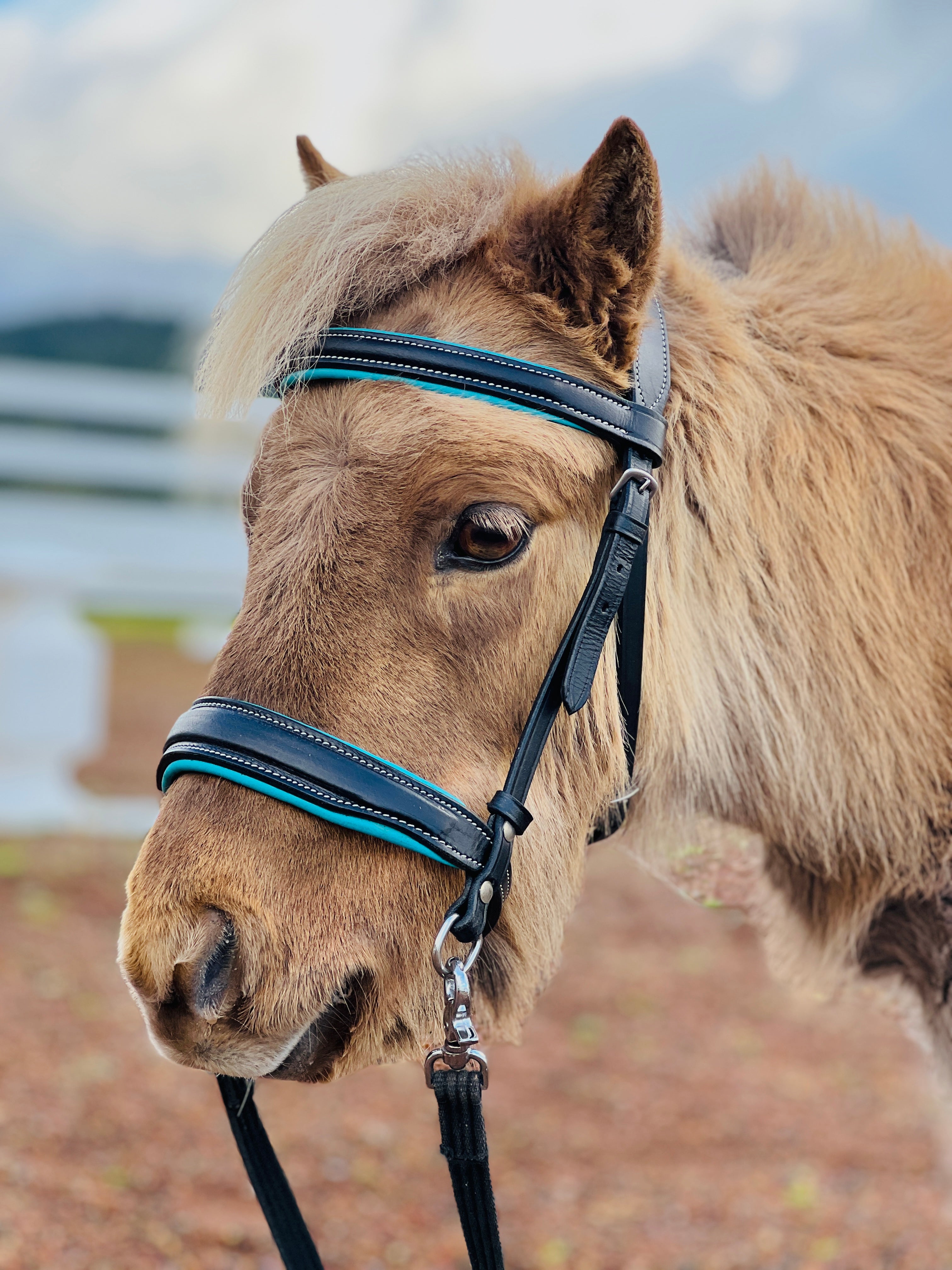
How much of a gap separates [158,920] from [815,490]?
1.34 m

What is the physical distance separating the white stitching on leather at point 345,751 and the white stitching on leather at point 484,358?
23.6 inches

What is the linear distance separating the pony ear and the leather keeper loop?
1.32 meters

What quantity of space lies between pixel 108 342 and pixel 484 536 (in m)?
8.43

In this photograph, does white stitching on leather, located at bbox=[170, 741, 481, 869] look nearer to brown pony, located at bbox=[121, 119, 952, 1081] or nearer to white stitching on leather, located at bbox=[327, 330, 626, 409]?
brown pony, located at bbox=[121, 119, 952, 1081]

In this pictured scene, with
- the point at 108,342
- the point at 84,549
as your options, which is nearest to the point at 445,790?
the point at 84,549

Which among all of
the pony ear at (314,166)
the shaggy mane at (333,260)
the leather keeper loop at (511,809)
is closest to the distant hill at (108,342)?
the pony ear at (314,166)

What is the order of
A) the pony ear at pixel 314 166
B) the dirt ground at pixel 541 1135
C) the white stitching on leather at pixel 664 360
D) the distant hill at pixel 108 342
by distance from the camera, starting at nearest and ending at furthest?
the white stitching on leather at pixel 664 360 → the pony ear at pixel 314 166 → the dirt ground at pixel 541 1135 → the distant hill at pixel 108 342

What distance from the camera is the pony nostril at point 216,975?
1.49 m

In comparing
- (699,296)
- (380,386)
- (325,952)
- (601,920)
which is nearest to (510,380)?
(380,386)

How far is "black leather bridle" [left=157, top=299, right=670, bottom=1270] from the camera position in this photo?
1565mm

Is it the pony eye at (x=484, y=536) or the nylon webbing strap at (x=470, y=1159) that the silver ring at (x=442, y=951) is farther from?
the pony eye at (x=484, y=536)

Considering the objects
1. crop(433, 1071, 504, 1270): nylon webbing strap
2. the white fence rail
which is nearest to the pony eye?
crop(433, 1071, 504, 1270): nylon webbing strap

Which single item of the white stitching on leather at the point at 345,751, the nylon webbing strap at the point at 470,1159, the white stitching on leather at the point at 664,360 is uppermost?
the white stitching on leather at the point at 664,360

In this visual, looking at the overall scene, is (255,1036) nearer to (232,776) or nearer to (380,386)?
(232,776)
